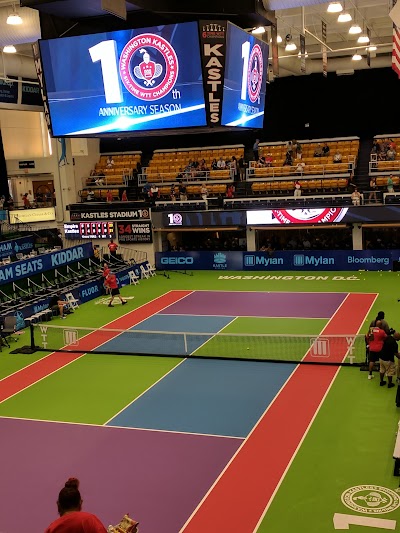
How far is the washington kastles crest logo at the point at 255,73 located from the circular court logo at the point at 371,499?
7411mm

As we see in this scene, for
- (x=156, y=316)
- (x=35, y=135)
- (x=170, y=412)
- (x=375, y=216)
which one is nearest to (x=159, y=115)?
(x=170, y=412)

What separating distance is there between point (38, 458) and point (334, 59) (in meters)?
32.2

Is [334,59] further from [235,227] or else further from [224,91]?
[224,91]

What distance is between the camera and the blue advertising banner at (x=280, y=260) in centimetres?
3334

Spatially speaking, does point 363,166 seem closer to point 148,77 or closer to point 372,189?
point 372,189

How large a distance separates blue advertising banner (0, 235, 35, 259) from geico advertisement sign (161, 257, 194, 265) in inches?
284

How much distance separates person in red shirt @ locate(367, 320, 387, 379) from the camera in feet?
53.6

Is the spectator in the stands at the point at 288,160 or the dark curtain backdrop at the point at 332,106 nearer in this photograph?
the spectator in the stands at the point at 288,160

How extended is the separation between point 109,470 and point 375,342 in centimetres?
737

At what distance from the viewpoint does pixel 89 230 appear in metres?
37.3

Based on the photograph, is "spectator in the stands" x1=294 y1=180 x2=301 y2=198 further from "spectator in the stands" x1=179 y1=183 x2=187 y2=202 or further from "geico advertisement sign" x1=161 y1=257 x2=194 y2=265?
"geico advertisement sign" x1=161 y1=257 x2=194 y2=265

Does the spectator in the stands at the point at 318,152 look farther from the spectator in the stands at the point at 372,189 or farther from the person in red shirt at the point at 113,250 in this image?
the person in red shirt at the point at 113,250

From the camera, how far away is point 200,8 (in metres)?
11.5

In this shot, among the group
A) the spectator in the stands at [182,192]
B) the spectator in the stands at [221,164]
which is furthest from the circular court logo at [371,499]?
the spectator in the stands at [221,164]
